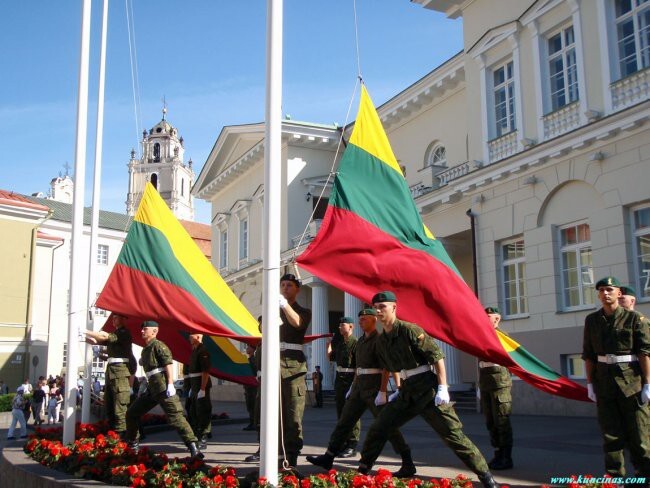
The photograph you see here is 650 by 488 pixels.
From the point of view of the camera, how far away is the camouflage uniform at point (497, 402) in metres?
8.68

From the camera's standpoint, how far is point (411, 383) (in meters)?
7.10

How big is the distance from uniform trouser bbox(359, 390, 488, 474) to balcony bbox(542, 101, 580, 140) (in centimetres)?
1209

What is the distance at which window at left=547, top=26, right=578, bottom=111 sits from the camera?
700 inches

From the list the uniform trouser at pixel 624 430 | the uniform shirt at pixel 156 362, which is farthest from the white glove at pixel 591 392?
the uniform shirt at pixel 156 362

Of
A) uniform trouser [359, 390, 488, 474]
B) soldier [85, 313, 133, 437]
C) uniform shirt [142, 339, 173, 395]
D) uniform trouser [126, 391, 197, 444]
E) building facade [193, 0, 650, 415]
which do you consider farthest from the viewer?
building facade [193, 0, 650, 415]

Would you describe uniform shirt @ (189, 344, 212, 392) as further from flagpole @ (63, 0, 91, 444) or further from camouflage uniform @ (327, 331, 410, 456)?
camouflage uniform @ (327, 331, 410, 456)

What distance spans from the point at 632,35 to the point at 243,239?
24.7 meters

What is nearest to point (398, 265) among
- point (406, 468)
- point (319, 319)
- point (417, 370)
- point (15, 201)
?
point (417, 370)

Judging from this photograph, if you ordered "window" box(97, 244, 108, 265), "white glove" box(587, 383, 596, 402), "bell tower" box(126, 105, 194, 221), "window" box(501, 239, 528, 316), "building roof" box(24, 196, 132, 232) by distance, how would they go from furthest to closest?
1. "bell tower" box(126, 105, 194, 221)
2. "building roof" box(24, 196, 132, 232)
3. "window" box(97, 244, 108, 265)
4. "window" box(501, 239, 528, 316)
5. "white glove" box(587, 383, 596, 402)

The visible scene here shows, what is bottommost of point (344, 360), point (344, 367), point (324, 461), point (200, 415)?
point (324, 461)

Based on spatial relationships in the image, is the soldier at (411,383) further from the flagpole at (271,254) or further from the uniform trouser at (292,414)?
the flagpole at (271,254)

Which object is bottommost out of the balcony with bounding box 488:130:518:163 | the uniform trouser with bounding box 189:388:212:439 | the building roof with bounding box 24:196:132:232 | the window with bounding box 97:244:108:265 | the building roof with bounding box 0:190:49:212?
the uniform trouser with bounding box 189:388:212:439

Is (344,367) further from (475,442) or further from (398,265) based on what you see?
(398,265)

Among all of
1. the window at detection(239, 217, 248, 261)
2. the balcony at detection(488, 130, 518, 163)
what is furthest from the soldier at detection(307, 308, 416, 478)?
the window at detection(239, 217, 248, 261)
